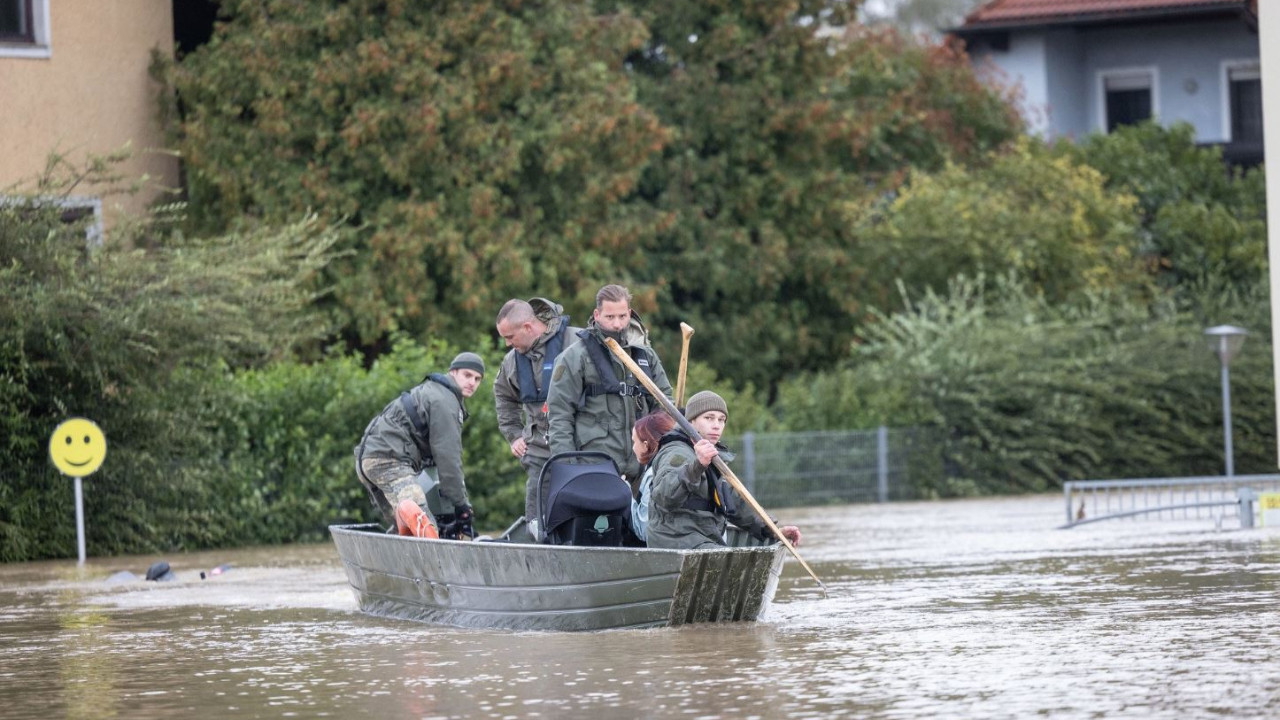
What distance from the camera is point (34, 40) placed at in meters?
25.7

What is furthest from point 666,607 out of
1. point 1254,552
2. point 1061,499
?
point 1061,499

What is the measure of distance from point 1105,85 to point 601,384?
3810 centimetres

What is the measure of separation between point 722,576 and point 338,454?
38.8 ft

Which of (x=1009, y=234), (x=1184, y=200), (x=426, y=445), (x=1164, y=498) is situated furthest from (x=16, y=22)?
(x=1184, y=200)

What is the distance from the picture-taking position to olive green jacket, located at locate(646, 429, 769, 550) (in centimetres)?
1228

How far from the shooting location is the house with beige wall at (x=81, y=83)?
1000 inches

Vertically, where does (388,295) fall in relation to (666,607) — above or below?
above

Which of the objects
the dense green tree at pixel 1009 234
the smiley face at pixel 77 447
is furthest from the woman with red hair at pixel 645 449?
the dense green tree at pixel 1009 234

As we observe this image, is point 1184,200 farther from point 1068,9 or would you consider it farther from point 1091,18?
point 1068,9

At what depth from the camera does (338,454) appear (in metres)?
23.4

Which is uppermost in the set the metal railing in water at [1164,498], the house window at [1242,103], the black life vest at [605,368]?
the house window at [1242,103]

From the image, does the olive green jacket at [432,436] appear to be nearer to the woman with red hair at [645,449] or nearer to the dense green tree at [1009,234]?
the woman with red hair at [645,449]

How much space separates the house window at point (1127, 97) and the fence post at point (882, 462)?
68.3ft

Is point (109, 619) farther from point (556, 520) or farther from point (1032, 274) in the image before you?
point (1032, 274)
